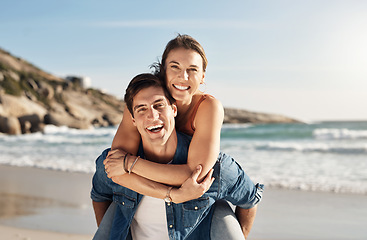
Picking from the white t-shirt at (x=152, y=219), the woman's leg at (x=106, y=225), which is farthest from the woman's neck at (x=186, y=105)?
the woman's leg at (x=106, y=225)

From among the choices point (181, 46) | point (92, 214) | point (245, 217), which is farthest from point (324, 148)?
point (181, 46)

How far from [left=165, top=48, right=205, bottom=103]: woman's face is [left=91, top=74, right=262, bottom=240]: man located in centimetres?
15

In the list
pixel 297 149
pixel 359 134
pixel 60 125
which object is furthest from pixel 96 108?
pixel 297 149

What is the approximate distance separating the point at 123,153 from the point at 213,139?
54cm

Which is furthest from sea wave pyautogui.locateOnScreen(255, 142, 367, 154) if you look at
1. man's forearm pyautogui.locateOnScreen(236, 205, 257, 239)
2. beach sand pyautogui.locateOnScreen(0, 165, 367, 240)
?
man's forearm pyautogui.locateOnScreen(236, 205, 257, 239)

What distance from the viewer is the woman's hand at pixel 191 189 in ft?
7.23

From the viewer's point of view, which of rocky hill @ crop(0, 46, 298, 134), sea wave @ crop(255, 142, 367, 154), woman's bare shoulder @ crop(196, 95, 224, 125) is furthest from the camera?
rocky hill @ crop(0, 46, 298, 134)

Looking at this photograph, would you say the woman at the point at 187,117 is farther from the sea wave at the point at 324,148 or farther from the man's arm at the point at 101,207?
the sea wave at the point at 324,148

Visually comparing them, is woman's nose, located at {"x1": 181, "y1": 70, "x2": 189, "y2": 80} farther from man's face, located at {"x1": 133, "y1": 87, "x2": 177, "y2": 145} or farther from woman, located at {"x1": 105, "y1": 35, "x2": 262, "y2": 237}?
man's face, located at {"x1": 133, "y1": 87, "x2": 177, "y2": 145}

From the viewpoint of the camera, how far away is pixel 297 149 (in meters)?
14.0

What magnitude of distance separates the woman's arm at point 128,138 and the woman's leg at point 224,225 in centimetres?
62

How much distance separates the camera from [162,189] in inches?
88.9

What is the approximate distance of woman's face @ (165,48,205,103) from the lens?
2.56 metres

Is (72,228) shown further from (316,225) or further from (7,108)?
(7,108)
